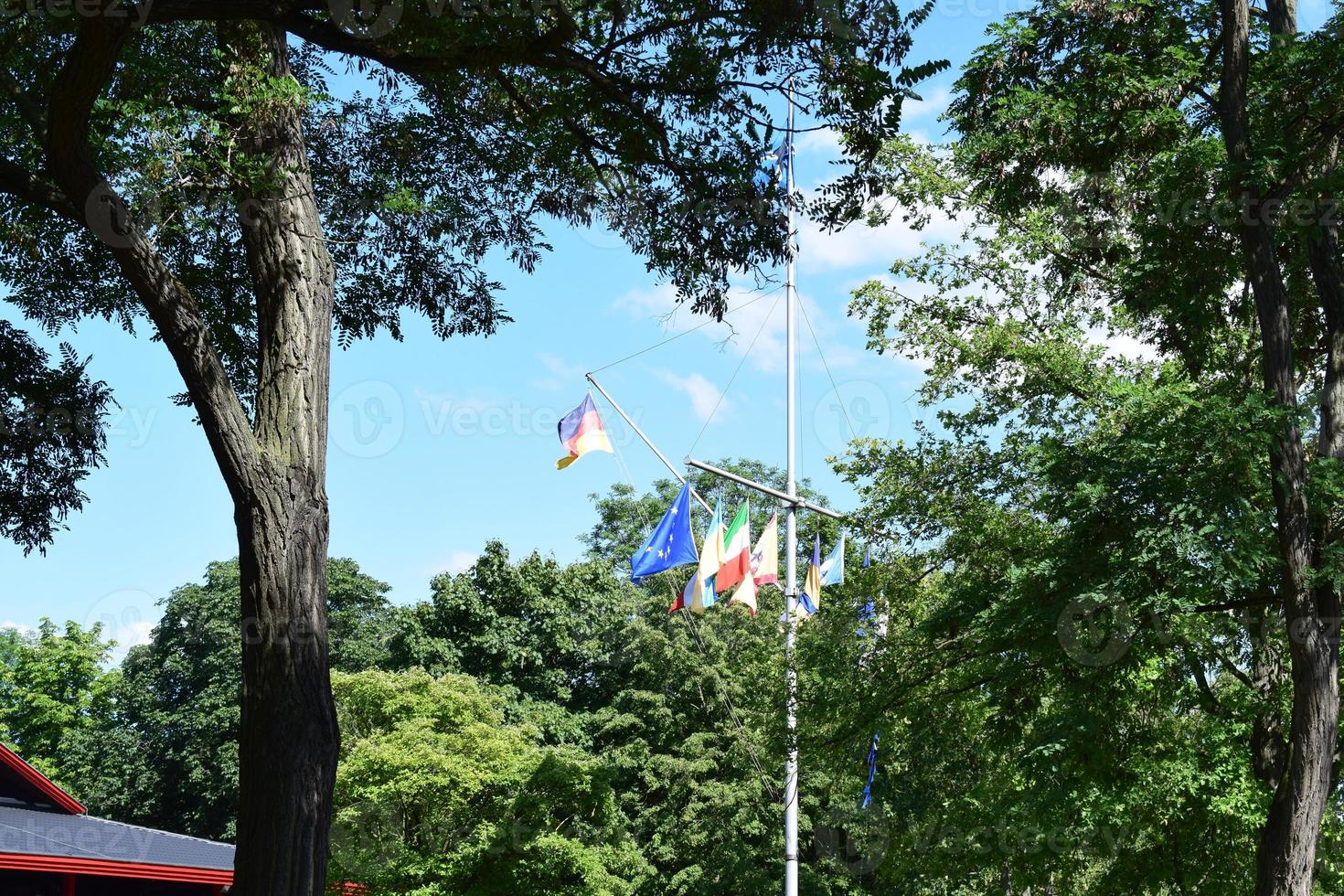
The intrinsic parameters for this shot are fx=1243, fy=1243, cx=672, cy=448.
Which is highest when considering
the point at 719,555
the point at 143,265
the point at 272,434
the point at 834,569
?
the point at 719,555

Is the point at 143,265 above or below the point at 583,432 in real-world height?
below

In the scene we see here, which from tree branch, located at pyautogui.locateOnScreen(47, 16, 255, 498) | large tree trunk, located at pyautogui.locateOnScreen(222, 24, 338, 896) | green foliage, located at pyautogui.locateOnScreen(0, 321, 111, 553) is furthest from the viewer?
green foliage, located at pyautogui.locateOnScreen(0, 321, 111, 553)


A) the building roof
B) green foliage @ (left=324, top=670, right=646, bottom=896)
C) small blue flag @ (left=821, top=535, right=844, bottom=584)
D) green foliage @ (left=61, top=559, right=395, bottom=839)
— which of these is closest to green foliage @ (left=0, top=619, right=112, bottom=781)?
green foliage @ (left=61, top=559, right=395, bottom=839)

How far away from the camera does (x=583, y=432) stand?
22.6 m

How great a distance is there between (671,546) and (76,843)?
11129 millimetres

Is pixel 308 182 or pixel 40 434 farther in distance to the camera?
pixel 40 434

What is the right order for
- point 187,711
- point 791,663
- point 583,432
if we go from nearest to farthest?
point 791,663 → point 583,432 → point 187,711

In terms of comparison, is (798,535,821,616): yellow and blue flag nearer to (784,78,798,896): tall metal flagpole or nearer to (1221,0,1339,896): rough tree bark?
(784,78,798,896): tall metal flagpole

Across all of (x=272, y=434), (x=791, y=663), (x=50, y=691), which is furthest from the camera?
(x=50, y=691)

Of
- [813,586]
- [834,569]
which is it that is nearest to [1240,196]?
[834,569]

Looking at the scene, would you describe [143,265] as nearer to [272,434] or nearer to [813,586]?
[272,434]

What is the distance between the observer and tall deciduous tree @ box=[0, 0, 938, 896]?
212 inches

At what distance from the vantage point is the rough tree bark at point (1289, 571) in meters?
10.4

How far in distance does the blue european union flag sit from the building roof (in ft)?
30.6
